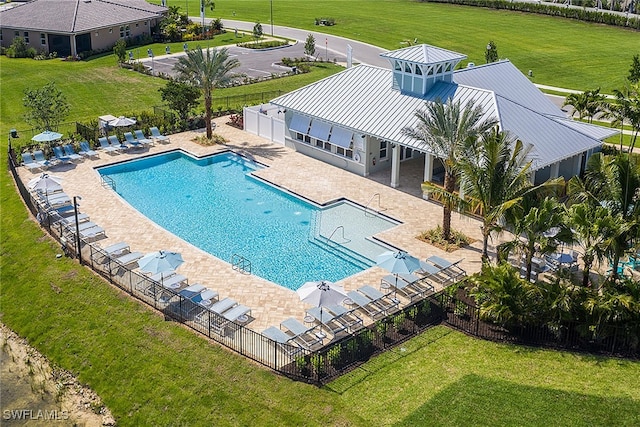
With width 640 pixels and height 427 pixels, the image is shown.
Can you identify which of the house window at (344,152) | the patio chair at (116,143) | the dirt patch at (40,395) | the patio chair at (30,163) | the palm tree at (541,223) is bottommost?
the dirt patch at (40,395)

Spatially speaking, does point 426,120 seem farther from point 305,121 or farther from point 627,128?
point 627,128

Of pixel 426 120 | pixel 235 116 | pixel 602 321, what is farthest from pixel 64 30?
pixel 602 321

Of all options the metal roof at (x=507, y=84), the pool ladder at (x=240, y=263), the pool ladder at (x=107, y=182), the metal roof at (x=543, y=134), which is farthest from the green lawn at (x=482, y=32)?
the pool ladder at (x=240, y=263)

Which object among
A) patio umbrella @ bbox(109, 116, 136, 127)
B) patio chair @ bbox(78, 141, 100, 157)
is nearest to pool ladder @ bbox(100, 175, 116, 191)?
patio chair @ bbox(78, 141, 100, 157)

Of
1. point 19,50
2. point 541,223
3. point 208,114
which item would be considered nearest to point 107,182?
point 208,114

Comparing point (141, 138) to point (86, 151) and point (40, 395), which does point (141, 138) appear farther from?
point (40, 395)

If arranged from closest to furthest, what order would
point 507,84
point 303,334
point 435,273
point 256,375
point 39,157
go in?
1. point 256,375
2. point 303,334
3. point 435,273
4. point 39,157
5. point 507,84

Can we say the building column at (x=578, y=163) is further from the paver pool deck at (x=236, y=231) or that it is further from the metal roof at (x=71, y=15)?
the metal roof at (x=71, y=15)
